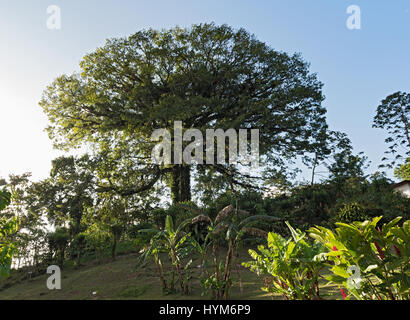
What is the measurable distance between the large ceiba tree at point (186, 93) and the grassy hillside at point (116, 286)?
712 cm

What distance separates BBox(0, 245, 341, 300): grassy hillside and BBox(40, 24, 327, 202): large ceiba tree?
7.12 metres

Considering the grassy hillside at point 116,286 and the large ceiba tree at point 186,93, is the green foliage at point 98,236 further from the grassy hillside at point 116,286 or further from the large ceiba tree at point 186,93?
the large ceiba tree at point 186,93

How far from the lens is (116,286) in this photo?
8.37 meters

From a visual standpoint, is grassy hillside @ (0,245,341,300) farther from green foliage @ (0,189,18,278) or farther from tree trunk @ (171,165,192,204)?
tree trunk @ (171,165,192,204)

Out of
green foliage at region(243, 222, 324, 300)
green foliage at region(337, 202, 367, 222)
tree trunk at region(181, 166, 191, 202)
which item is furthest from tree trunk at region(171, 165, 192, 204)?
green foliage at region(243, 222, 324, 300)

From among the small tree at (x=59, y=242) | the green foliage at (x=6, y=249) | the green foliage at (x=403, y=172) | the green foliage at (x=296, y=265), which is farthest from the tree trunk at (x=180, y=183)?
the green foliage at (x=403, y=172)

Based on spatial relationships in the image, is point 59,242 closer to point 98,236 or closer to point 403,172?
point 98,236

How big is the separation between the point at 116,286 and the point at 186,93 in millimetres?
13043

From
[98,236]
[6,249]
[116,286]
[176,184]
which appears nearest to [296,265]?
[6,249]

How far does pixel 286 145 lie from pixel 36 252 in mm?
15725

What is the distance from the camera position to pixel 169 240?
20.2 ft

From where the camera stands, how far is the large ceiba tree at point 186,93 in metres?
17.3

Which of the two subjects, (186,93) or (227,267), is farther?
(186,93)

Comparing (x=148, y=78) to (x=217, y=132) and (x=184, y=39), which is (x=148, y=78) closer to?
(x=184, y=39)
